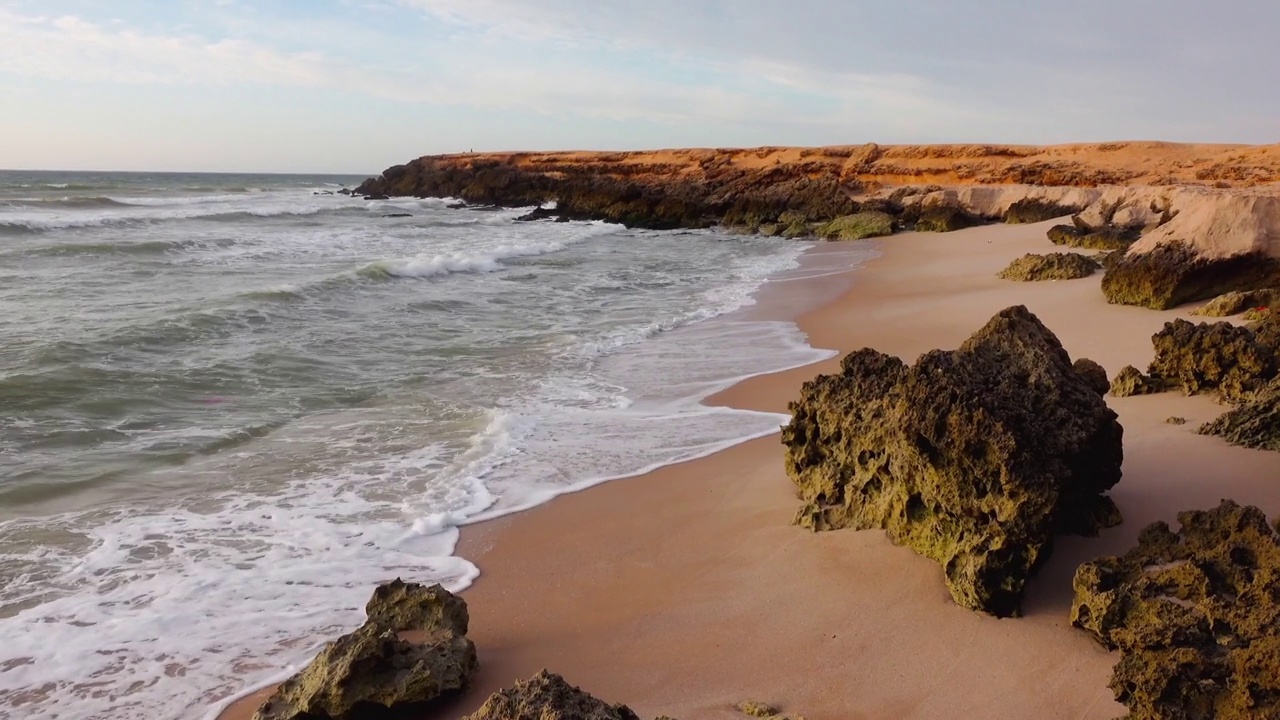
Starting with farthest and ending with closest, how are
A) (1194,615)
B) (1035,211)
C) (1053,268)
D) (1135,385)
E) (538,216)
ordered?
1. (538,216)
2. (1035,211)
3. (1053,268)
4. (1135,385)
5. (1194,615)

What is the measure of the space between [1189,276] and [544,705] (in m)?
9.00

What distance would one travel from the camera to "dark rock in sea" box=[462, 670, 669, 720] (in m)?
2.21

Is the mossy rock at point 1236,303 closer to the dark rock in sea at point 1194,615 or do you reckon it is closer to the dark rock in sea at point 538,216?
the dark rock in sea at point 1194,615

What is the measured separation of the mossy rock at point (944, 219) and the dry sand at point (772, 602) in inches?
737

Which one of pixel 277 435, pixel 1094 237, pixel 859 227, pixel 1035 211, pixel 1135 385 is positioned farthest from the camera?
pixel 859 227

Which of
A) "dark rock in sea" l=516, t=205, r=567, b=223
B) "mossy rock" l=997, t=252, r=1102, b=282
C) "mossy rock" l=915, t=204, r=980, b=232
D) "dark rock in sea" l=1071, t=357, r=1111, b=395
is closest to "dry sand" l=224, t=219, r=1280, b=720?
"dark rock in sea" l=1071, t=357, r=1111, b=395

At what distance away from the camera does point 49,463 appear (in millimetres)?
5887

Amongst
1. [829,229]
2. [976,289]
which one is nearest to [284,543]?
[976,289]

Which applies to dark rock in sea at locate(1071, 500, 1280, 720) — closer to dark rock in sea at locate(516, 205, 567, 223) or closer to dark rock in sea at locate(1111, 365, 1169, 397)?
dark rock in sea at locate(1111, 365, 1169, 397)

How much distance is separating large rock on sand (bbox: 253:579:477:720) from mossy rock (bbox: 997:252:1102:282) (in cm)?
1075

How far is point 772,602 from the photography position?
377 centimetres

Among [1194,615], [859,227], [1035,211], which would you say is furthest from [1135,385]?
[859,227]

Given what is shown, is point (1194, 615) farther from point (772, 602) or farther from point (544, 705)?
point (544, 705)

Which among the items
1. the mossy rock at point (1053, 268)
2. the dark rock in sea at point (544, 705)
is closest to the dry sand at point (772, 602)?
the dark rock in sea at point (544, 705)
